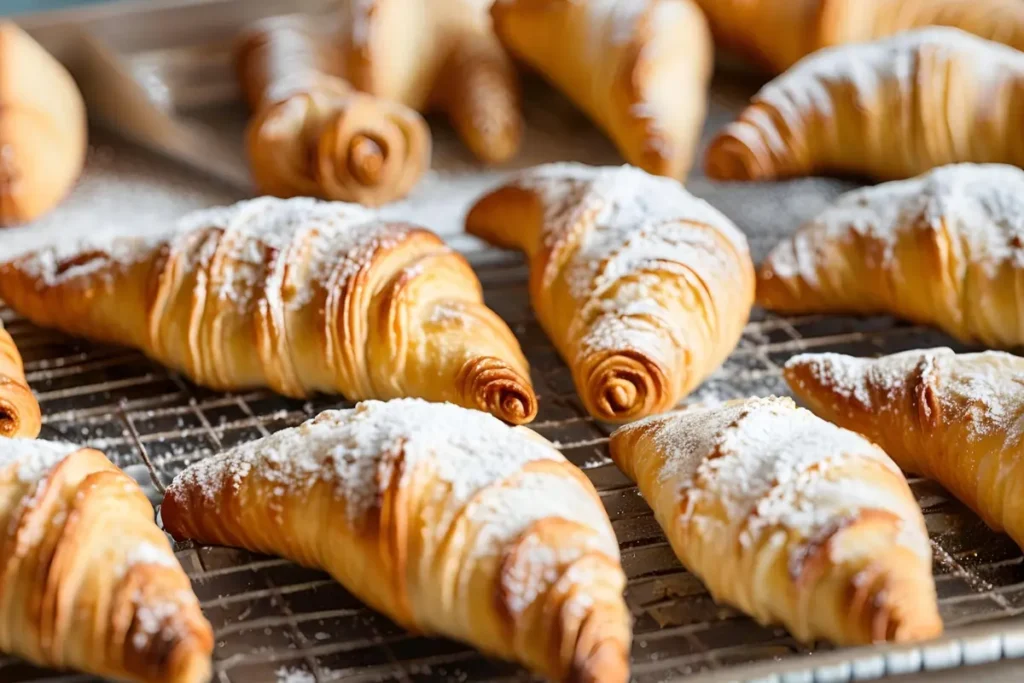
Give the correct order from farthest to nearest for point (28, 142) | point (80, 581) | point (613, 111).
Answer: point (613, 111), point (28, 142), point (80, 581)

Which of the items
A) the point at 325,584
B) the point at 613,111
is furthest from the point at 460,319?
the point at 613,111

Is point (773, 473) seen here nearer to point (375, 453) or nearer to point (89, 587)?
point (375, 453)

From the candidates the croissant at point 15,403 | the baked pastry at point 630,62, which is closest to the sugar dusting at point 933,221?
the baked pastry at point 630,62

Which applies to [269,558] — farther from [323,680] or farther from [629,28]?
[629,28]

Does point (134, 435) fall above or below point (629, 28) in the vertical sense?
below

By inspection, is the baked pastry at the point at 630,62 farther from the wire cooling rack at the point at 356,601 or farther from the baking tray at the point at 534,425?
the wire cooling rack at the point at 356,601
